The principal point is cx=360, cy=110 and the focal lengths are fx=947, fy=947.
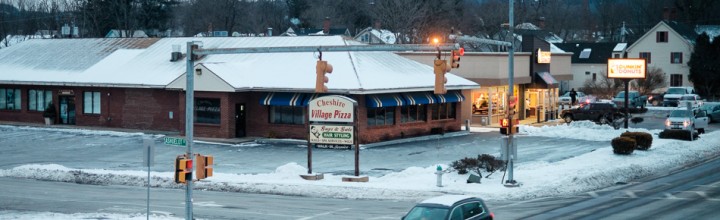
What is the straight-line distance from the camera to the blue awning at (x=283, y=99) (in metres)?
50.8

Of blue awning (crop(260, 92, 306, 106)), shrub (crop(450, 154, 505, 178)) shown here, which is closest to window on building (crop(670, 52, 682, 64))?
blue awning (crop(260, 92, 306, 106))

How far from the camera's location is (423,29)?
104 m

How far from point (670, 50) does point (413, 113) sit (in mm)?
53878

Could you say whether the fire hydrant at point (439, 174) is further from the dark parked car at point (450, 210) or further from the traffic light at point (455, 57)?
the dark parked car at point (450, 210)

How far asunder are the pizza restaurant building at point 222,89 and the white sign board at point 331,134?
7899 mm

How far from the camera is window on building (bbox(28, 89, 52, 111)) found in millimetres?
→ 62750

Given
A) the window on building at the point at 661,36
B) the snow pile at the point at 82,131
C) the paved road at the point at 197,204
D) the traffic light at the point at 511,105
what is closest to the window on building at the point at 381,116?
the snow pile at the point at 82,131

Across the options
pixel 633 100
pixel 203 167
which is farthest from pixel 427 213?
pixel 633 100

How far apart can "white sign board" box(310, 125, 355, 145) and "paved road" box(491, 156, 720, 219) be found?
822 cm

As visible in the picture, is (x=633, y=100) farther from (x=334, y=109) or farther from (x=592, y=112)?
(x=334, y=109)

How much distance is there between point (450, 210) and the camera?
20.9m

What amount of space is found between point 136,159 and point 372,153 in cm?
1126

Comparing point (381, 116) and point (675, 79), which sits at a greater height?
point (675, 79)

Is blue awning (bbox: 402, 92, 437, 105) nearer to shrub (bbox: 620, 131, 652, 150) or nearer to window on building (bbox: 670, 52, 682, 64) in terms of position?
shrub (bbox: 620, 131, 652, 150)
